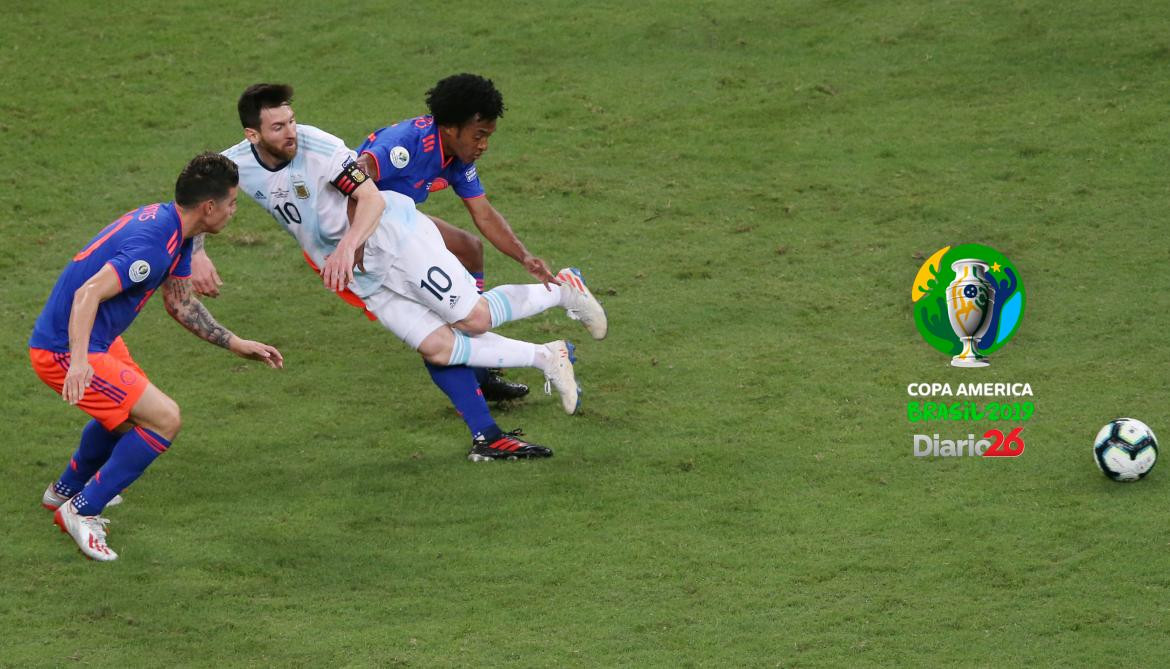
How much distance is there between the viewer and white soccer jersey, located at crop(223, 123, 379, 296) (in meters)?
7.49

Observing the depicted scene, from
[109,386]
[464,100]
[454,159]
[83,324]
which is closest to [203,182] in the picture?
[83,324]

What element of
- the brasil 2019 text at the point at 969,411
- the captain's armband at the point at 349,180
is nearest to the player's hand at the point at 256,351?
the captain's armband at the point at 349,180

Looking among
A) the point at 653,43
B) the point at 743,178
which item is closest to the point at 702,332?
the point at 743,178

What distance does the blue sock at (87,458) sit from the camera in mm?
6684

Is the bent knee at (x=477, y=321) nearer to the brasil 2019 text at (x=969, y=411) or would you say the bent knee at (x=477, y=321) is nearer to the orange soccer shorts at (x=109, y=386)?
the orange soccer shorts at (x=109, y=386)

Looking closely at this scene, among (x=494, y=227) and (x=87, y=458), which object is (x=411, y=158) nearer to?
(x=494, y=227)

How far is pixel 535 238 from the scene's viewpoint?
1041cm

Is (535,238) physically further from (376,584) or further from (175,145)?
(376,584)

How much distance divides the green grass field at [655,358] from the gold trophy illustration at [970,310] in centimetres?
20

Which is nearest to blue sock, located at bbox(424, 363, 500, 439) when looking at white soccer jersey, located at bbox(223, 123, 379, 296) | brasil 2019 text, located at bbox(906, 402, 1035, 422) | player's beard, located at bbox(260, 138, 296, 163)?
white soccer jersey, located at bbox(223, 123, 379, 296)

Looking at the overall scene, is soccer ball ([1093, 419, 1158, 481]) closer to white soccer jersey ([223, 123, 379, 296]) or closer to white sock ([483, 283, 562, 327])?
white sock ([483, 283, 562, 327])

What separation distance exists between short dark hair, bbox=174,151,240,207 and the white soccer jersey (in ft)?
3.79

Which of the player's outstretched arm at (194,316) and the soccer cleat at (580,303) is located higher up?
the soccer cleat at (580,303)

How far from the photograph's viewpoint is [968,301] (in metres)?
8.87
